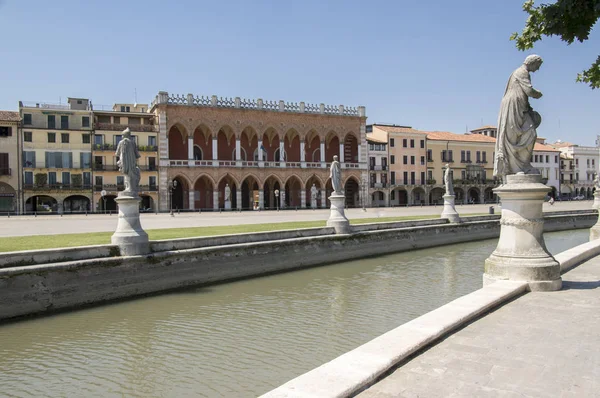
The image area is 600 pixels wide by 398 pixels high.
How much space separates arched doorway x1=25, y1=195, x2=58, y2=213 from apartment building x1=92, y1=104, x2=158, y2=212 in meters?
3.84

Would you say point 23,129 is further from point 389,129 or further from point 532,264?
point 532,264

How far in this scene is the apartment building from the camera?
4950cm

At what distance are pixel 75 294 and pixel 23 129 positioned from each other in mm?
41156

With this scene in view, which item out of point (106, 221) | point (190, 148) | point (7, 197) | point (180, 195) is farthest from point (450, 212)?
point (7, 197)

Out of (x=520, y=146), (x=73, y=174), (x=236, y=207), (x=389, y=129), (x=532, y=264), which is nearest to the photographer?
(x=532, y=264)

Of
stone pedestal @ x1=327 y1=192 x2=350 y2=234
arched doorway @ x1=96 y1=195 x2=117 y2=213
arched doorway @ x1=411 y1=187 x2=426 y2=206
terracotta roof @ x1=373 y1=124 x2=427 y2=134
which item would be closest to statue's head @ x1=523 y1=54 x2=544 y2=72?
stone pedestal @ x1=327 y1=192 x2=350 y2=234

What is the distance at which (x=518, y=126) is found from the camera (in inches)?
323

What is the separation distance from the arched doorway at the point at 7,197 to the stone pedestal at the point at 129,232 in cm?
3848

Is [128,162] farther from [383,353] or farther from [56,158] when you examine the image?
[56,158]

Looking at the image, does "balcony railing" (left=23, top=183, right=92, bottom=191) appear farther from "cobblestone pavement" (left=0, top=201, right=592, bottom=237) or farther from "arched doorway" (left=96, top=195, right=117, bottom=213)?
"cobblestone pavement" (left=0, top=201, right=592, bottom=237)

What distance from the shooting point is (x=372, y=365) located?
4129 mm

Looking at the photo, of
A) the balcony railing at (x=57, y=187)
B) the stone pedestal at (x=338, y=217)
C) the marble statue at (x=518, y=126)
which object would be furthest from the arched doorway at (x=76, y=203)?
the marble statue at (x=518, y=126)

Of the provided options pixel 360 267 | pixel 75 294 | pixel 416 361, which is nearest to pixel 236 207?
pixel 360 267

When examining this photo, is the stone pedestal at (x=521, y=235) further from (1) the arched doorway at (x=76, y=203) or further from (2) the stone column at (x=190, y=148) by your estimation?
(1) the arched doorway at (x=76, y=203)
